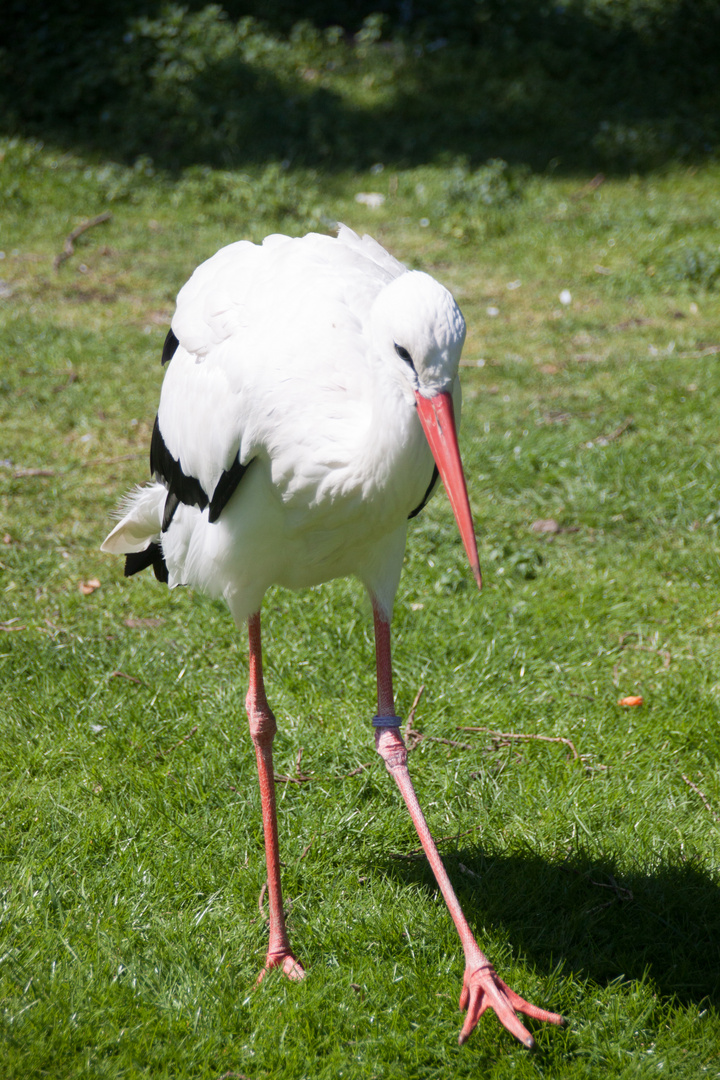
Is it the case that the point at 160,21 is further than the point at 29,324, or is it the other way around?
the point at 160,21

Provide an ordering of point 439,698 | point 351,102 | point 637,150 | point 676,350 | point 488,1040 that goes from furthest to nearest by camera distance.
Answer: point 351,102 → point 637,150 → point 676,350 → point 439,698 → point 488,1040

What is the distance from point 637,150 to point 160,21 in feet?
14.5

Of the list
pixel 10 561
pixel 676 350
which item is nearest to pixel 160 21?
pixel 676 350

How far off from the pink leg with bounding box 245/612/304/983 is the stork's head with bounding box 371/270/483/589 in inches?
36.7

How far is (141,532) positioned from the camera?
124 inches

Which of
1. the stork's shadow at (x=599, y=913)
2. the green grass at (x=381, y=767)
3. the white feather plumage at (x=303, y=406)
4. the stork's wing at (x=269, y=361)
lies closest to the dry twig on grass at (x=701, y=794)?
the green grass at (x=381, y=767)

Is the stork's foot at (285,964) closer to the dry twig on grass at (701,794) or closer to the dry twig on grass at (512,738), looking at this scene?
the dry twig on grass at (512,738)

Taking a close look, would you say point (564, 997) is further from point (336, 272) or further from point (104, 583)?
point (104, 583)

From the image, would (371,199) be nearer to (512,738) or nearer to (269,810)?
(512,738)

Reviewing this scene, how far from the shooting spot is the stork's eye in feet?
6.42

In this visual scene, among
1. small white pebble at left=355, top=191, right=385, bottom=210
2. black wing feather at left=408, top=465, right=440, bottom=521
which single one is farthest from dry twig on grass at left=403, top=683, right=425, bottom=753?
small white pebble at left=355, top=191, right=385, bottom=210

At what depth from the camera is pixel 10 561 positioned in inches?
157

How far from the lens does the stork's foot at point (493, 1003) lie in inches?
84.4

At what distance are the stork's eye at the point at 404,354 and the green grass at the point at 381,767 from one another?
1.35 metres
